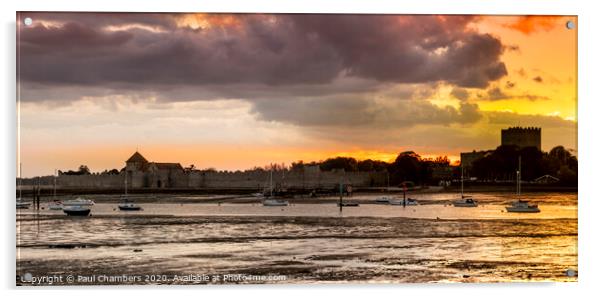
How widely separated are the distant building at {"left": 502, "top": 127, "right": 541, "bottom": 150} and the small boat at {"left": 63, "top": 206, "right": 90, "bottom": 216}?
4796mm

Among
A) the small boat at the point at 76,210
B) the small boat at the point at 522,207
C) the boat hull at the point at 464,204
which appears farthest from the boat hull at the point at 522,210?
the small boat at the point at 76,210

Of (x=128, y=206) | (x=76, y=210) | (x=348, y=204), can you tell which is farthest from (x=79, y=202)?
(x=348, y=204)

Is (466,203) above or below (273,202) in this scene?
above

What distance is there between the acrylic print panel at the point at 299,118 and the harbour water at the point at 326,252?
17 millimetres

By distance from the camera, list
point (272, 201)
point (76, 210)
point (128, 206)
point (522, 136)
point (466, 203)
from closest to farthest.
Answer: point (522, 136) → point (466, 203) → point (128, 206) → point (76, 210) → point (272, 201)

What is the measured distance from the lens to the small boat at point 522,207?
821 centimetres

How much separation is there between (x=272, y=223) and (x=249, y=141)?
3.22 meters

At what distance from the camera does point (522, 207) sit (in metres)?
8.53

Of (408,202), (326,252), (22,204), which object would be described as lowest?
(326,252)

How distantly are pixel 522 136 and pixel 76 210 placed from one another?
5.39m

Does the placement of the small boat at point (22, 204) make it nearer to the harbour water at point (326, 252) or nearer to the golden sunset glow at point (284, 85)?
the harbour water at point (326, 252)

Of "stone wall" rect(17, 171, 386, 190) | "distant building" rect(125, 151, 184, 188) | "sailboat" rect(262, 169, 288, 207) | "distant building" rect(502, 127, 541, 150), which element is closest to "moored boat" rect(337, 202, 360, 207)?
"stone wall" rect(17, 171, 386, 190)

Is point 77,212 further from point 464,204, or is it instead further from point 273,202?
point 464,204
